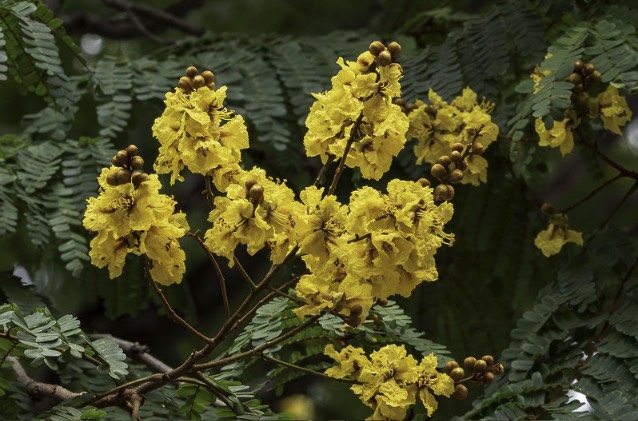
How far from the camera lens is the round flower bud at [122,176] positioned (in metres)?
2.00

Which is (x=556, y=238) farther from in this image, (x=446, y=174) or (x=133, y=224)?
(x=133, y=224)

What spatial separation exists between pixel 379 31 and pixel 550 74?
177cm

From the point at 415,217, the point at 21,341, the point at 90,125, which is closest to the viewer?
the point at 415,217

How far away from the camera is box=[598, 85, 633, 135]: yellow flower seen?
2869 millimetres

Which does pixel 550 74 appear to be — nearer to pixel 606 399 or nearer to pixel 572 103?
pixel 572 103

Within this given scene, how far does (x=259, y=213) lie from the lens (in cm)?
201

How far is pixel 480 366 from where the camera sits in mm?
2281

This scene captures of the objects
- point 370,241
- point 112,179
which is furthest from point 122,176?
point 370,241

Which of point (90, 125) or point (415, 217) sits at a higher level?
point (415, 217)

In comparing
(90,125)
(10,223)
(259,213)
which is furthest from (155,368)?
(90,125)

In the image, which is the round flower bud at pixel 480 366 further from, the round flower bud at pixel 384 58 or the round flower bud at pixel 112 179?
the round flower bud at pixel 112 179

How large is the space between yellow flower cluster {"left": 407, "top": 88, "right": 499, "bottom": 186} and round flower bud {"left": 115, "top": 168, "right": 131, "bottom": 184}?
115cm


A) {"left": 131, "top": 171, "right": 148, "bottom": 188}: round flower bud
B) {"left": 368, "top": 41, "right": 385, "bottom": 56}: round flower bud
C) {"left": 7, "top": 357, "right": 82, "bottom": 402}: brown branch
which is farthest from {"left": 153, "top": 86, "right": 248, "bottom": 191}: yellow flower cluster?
{"left": 7, "top": 357, "right": 82, "bottom": 402}: brown branch

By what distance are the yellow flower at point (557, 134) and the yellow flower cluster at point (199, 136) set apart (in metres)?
0.95
